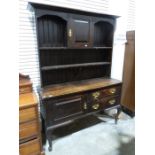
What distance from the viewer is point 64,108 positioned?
1865mm

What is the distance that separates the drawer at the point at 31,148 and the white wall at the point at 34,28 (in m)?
0.83

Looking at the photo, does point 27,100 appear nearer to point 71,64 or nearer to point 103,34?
point 71,64

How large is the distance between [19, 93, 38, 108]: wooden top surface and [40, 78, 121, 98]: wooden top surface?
0.18 meters

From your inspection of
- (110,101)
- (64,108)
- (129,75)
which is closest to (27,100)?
(64,108)

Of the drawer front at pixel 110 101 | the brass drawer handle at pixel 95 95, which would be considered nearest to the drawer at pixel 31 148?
the brass drawer handle at pixel 95 95

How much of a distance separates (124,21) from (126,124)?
1903 mm

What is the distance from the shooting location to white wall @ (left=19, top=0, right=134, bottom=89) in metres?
1.83

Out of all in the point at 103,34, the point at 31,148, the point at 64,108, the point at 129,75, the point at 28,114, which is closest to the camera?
the point at 28,114

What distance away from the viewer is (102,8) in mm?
2340

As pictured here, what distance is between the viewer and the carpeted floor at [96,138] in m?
1.89

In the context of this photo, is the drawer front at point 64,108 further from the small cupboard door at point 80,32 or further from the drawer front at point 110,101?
the small cupboard door at point 80,32

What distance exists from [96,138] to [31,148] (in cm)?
98

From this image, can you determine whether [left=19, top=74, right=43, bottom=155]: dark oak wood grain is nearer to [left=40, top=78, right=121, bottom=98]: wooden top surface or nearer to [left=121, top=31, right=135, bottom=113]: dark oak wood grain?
[left=40, top=78, right=121, bottom=98]: wooden top surface
